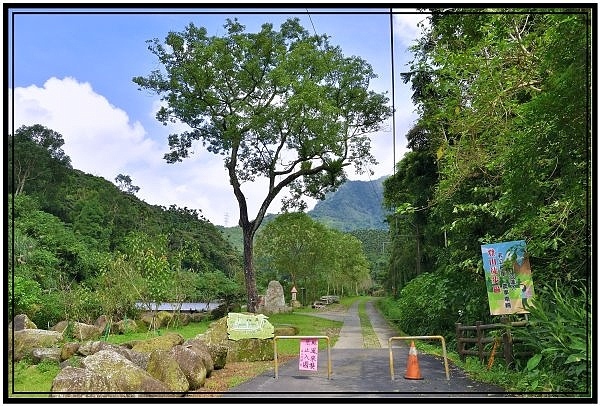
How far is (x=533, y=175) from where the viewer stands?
184 inches

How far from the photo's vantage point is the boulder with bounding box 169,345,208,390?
5.33 m

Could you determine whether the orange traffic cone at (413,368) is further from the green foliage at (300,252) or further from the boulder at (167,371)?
the green foliage at (300,252)

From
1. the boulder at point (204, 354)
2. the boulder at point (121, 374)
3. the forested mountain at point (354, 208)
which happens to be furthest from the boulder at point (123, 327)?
the forested mountain at point (354, 208)

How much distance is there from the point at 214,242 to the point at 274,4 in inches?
469

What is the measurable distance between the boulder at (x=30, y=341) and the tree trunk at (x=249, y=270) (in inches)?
158

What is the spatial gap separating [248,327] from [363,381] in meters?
1.70

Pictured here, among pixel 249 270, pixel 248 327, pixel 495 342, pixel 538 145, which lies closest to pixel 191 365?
pixel 248 327

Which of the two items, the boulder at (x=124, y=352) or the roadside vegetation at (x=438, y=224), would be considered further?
the boulder at (x=124, y=352)

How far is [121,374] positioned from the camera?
4.45 metres

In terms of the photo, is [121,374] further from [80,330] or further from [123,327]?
[123,327]

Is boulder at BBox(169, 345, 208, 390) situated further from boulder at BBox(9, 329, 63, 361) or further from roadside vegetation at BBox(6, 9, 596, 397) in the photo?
boulder at BBox(9, 329, 63, 361)

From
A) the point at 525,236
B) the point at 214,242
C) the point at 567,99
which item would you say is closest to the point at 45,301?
the point at 214,242

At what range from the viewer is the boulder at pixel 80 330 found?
29.5 feet

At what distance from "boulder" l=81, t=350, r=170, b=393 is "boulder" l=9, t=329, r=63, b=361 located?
3.20m
